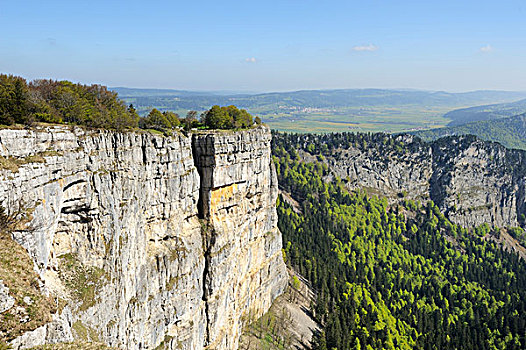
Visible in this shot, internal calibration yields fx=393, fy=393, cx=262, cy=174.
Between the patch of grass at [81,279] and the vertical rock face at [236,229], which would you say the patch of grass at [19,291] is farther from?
the vertical rock face at [236,229]

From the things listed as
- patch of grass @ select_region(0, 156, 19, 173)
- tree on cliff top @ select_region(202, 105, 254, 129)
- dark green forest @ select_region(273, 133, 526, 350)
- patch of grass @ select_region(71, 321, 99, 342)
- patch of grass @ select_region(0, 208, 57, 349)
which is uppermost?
tree on cliff top @ select_region(202, 105, 254, 129)

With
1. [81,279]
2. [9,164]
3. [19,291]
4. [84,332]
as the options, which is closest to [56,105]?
[9,164]

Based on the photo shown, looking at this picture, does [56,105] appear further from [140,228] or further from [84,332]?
[84,332]

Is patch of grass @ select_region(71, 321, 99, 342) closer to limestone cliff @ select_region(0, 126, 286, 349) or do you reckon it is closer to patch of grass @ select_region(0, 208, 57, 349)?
limestone cliff @ select_region(0, 126, 286, 349)

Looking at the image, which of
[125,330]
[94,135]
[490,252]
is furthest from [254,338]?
[490,252]

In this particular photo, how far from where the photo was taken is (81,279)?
38.9 metres

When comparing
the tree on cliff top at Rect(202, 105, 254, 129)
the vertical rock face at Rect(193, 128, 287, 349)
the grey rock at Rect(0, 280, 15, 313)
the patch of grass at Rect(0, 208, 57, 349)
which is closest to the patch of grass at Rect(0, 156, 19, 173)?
the patch of grass at Rect(0, 208, 57, 349)

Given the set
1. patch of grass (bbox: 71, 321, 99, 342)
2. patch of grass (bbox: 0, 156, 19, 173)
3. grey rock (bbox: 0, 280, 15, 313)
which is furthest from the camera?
patch of grass (bbox: 71, 321, 99, 342)

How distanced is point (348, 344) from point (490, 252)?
12229 cm

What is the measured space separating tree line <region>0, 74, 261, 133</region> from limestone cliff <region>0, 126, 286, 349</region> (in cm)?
441

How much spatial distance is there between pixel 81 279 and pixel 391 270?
132 meters

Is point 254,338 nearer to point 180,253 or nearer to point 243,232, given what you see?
point 243,232

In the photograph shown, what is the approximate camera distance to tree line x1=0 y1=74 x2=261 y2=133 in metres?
38.4

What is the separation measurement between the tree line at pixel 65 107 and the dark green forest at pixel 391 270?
190ft
